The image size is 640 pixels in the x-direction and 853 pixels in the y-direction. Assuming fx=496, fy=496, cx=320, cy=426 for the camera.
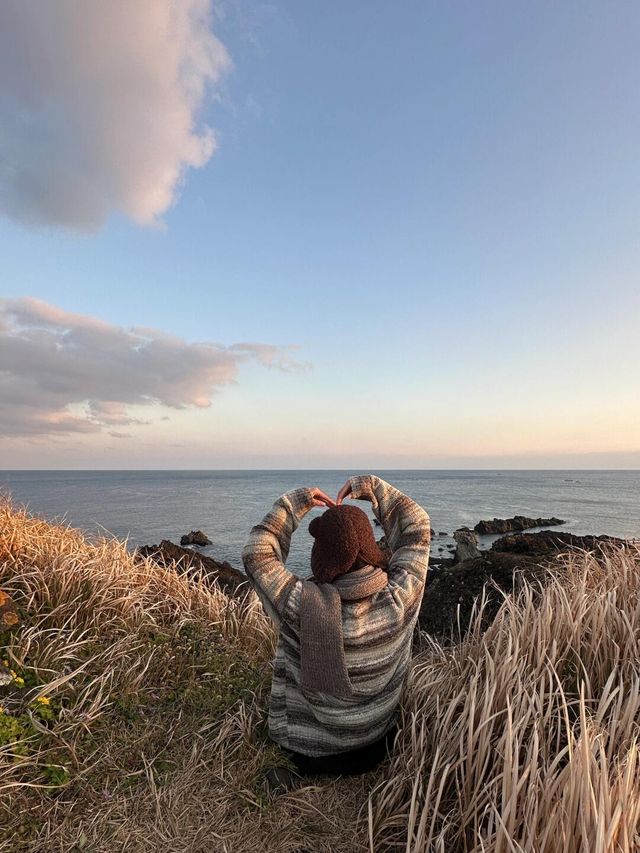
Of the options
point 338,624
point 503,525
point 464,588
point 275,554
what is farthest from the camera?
point 503,525

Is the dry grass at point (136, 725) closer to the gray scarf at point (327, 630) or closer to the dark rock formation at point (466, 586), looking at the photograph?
the gray scarf at point (327, 630)

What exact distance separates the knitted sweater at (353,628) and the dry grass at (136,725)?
37 cm

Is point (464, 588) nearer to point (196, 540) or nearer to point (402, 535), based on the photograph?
point (402, 535)

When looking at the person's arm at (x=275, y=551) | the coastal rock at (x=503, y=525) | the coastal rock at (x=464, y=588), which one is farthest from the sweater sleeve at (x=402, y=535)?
the coastal rock at (x=503, y=525)

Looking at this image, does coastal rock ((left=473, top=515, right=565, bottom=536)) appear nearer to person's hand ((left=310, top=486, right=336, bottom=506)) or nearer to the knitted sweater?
the knitted sweater

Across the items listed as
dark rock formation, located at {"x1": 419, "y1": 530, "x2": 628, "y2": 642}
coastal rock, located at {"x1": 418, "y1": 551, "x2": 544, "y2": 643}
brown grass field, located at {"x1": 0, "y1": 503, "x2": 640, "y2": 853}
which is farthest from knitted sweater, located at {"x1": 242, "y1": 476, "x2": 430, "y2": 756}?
coastal rock, located at {"x1": 418, "y1": 551, "x2": 544, "y2": 643}

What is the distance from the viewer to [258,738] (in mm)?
3309

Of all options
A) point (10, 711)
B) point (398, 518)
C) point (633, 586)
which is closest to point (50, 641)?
point (10, 711)

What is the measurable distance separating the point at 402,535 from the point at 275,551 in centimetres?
77

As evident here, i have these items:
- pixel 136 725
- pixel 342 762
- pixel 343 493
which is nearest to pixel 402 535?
pixel 343 493

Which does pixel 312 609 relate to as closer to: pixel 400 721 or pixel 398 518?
pixel 398 518

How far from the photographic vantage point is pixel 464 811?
234 cm

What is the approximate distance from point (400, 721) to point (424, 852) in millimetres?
974

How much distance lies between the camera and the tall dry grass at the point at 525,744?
190cm
